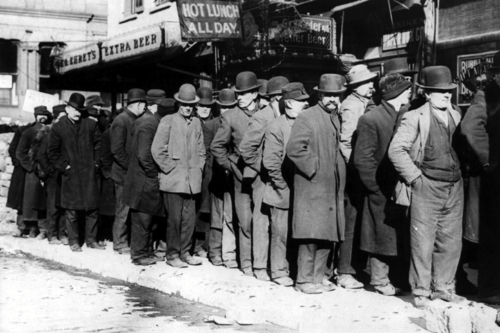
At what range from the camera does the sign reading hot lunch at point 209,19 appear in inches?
476

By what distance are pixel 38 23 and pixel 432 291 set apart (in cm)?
2022

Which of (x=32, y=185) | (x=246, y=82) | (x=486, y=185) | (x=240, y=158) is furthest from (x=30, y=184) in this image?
(x=486, y=185)

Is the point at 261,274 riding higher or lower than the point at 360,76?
lower

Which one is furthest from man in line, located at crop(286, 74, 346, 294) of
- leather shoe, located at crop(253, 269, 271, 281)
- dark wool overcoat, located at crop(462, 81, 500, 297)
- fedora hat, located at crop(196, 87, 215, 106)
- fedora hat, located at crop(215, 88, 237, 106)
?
fedora hat, located at crop(196, 87, 215, 106)

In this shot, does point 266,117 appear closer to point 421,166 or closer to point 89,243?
point 421,166

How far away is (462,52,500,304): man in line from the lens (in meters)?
5.96

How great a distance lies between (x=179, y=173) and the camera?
8.20 m

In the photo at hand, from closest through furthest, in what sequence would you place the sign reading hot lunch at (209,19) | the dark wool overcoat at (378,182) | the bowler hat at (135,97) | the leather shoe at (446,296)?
the leather shoe at (446,296) → the dark wool overcoat at (378,182) → the bowler hat at (135,97) → the sign reading hot lunch at (209,19)

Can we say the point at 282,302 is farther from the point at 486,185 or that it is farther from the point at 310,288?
the point at 486,185

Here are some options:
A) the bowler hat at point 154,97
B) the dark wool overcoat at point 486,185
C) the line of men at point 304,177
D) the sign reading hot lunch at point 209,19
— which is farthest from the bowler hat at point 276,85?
the sign reading hot lunch at point 209,19

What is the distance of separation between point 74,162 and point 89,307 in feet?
11.6

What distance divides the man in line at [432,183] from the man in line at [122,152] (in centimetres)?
434

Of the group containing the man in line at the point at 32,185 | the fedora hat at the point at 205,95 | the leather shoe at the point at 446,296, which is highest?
the fedora hat at the point at 205,95

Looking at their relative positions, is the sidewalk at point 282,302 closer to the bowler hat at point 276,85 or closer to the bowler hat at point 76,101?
the bowler hat at point 276,85
